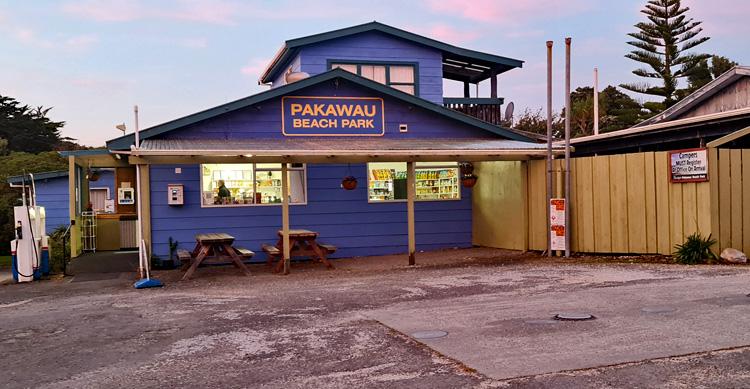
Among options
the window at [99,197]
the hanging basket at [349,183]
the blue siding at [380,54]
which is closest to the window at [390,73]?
the blue siding at [380,54]

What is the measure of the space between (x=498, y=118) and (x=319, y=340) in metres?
14.5

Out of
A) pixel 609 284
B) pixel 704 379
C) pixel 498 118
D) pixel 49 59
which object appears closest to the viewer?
pixel 704 379

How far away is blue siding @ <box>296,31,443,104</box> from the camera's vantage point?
1817cm

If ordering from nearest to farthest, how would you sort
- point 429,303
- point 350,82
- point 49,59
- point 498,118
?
1. point 429,303
2. point 350,82
3. point 498,118
4. point 49,59

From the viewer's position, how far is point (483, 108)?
782 inches

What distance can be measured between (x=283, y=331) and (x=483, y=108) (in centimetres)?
1399

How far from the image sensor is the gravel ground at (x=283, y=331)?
5184mm

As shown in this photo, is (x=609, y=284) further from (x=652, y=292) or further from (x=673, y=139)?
(x=673, y=139)

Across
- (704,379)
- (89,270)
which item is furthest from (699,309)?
(89,270)

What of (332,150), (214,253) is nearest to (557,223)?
(332,150)

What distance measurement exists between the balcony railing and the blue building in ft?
11.2

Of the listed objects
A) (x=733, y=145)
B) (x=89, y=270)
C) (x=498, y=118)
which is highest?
(x=498, y=118)

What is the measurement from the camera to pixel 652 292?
859 cm

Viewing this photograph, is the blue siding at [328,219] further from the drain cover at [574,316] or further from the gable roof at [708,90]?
the drain cover at [574,316]
